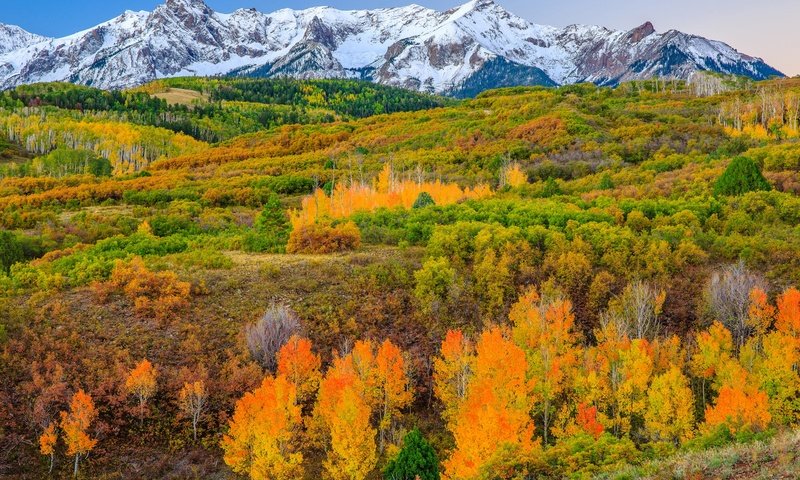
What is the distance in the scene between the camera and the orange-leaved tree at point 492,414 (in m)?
23.4

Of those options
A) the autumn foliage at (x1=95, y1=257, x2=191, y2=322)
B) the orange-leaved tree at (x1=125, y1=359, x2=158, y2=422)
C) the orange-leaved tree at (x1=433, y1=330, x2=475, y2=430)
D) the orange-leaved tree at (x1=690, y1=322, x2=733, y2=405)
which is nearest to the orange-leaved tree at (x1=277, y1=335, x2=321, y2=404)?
the orange-leaved tree at (x1=125, y1=359, x2=158, y2=422)

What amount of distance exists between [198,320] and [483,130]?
8041 centimetres

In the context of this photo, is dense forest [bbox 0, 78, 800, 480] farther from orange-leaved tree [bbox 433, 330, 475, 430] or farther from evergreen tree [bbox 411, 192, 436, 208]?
evergreen tree [bbox 411, 192, 436, 208]

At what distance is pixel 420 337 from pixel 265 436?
1344 cm

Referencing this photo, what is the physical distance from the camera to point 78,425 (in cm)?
2527

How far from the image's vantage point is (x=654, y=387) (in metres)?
Result: 27.3

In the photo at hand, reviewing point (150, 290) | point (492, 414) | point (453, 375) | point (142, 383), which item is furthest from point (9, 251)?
point (492, 414)

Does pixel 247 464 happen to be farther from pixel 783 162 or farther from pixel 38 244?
pixel 783 162

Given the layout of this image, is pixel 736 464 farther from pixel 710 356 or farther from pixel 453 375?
pixel 710 356

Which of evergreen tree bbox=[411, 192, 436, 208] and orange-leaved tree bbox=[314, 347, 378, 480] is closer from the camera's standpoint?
orange-leaved tree bbox=[314, 347, 378, 480]

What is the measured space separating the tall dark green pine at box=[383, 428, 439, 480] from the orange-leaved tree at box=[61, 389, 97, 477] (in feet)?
41.5

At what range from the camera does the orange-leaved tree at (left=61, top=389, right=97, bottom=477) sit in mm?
24953

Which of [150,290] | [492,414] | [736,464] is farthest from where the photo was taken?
[150,290]

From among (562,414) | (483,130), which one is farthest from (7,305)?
(483,130)
